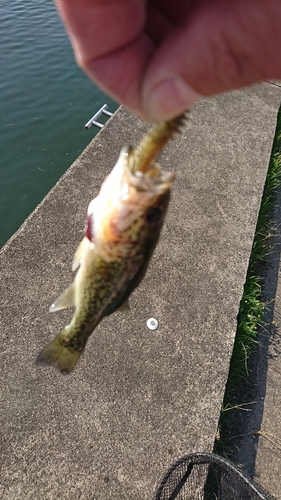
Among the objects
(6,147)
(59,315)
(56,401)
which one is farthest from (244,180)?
(6,147)

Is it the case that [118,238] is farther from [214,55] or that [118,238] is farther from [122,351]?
[122,351]

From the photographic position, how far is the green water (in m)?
6.54

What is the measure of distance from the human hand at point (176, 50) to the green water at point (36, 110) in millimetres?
4696

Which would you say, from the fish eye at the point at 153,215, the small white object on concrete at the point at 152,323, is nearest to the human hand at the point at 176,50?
the fish eye at the point at 153,215

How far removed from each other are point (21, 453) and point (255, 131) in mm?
5835

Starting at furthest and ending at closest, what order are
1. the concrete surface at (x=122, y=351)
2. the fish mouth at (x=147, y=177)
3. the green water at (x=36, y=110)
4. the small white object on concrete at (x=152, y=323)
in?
the green water at (x=36, y=110)
the small white object on concrete at (x=152, y=323)
the concrete surface at (x=122, y=351)
the fish mouth at (x=147, y=177)

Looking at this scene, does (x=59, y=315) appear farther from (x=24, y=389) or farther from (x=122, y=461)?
(x=122, y=461)

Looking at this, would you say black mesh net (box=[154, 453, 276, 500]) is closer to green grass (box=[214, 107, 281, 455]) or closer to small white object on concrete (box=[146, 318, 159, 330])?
green grass (box=[214, 107, 281, 455])

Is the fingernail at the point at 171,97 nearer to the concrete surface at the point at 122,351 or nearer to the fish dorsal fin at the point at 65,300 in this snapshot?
the fish dorsal fin at the point at 65,300

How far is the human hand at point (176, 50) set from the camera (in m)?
1.35

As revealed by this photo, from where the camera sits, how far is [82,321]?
2162 millimetres

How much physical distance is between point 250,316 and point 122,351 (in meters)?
1.62

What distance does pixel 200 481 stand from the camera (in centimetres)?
328

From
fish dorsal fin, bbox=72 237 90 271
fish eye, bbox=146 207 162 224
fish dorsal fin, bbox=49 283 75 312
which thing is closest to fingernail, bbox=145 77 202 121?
fish eye, bbox=146 207 162 224
